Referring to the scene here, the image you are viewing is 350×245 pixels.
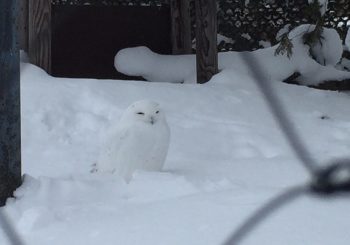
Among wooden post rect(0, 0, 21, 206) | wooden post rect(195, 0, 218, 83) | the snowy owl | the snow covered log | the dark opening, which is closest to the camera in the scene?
wooden post rect(0, 0, 21, 206)

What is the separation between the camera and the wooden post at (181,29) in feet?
20.1

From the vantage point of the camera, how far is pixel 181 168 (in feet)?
11.8

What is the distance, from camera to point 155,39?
6.29 m

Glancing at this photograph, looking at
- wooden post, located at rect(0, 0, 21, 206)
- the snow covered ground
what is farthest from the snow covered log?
wooden post, located at rect(0, 0, 21, 206)

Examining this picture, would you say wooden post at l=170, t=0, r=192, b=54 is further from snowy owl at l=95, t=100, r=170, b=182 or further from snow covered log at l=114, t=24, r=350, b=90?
snowy owl at l=95, t=100, r=170, b=182

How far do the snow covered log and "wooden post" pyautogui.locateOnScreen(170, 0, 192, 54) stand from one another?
19 cm

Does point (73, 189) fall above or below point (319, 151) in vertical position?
above

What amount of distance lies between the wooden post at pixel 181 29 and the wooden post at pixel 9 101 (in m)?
3.81

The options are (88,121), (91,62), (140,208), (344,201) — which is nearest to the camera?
(344,201)

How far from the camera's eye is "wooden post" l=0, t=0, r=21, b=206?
7.50 ft

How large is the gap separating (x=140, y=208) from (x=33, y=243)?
38 cm

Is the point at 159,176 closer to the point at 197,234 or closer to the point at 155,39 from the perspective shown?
the point at 197,234

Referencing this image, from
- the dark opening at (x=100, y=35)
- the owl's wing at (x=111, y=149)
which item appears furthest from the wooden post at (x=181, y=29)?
the owl's wing at (x=111, y=149)

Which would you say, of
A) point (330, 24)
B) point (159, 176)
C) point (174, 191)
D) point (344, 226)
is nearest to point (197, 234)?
point (344, 226)
